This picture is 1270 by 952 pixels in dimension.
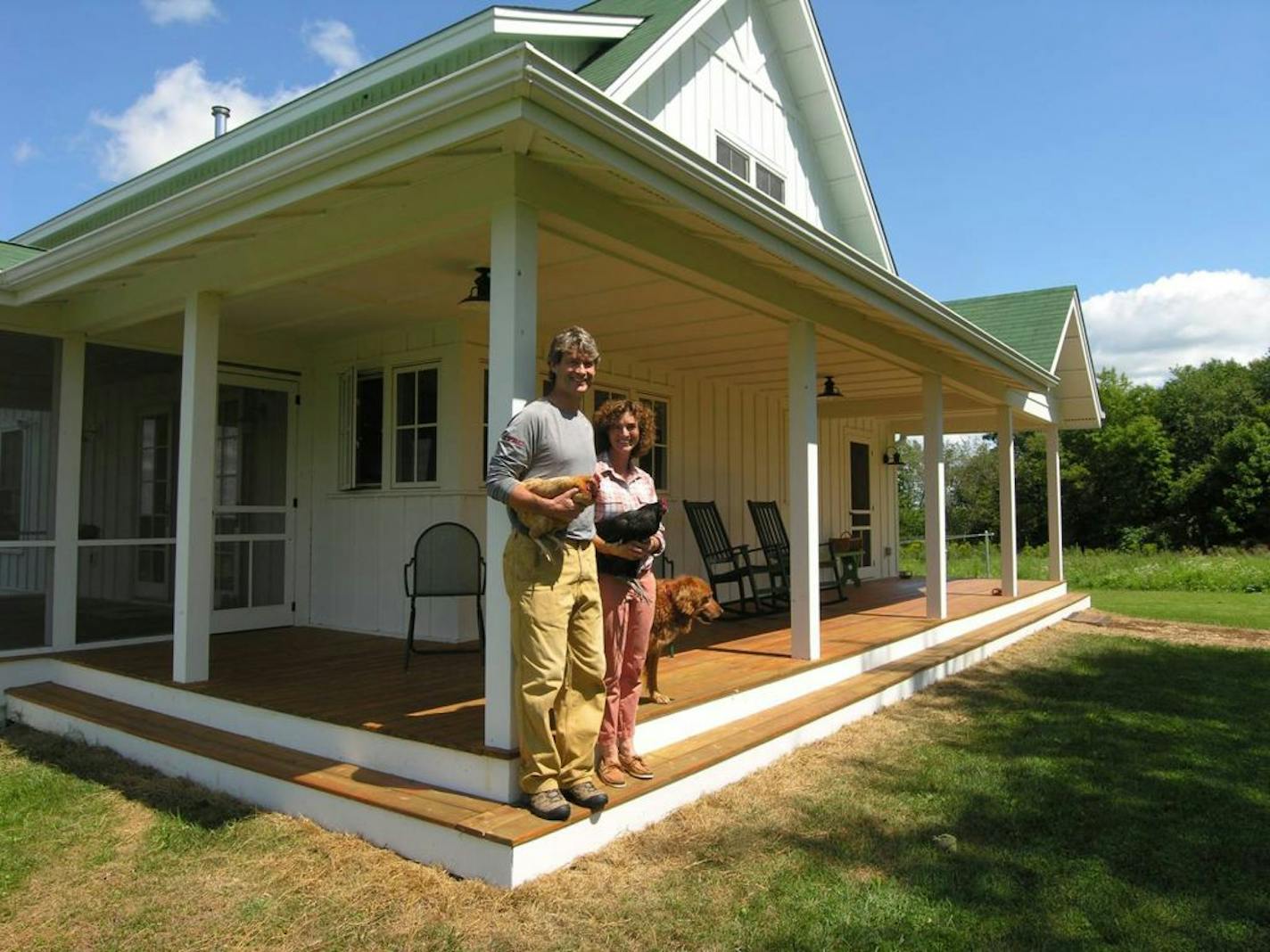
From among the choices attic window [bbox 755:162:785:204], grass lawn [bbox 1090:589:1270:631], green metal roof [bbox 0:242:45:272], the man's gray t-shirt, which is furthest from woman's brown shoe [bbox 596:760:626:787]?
grass lawn [bbox 1090:589:1270:631]

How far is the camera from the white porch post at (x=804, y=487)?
488cm

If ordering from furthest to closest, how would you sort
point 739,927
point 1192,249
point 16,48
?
point 1192,249
point 16,48
point 739,927

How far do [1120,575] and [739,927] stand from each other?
1540cm

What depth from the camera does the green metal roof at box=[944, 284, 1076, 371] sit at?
905 cm

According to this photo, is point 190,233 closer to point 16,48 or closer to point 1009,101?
point 1009,101

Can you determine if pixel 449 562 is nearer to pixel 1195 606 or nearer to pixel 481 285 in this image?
pixel 481 285

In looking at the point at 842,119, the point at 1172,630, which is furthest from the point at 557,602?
the point at 1172,630

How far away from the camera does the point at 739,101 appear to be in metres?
7.62

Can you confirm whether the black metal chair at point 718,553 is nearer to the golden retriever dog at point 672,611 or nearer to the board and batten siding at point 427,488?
the board and batten siding at point 427,488

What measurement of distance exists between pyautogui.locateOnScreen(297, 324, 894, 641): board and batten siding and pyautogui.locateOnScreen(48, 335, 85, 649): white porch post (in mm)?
1495

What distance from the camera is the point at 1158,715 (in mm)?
4887

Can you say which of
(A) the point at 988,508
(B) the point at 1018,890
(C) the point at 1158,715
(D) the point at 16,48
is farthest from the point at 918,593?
(A) the point at 988,508

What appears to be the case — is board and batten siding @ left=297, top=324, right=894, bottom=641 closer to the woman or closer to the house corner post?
the woman

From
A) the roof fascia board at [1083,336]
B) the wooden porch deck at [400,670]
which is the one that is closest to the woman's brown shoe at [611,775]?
the wooden porch deck at [400,670]
